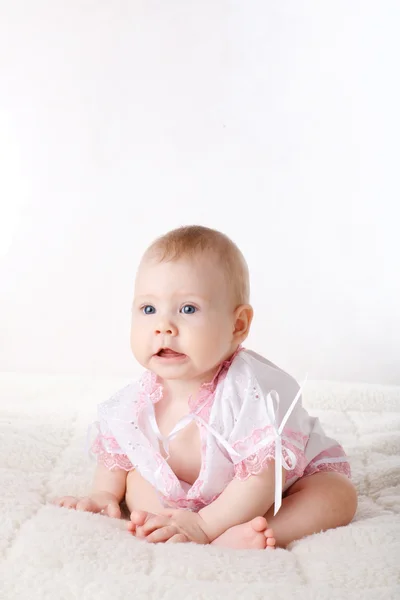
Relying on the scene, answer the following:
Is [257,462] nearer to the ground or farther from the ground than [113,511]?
farther from the ground

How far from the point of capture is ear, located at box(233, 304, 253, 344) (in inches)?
51.3

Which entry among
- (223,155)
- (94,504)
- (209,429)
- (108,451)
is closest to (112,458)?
(108,451)

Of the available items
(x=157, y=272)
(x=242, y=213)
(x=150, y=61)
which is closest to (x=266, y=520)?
(x=157, y=272)

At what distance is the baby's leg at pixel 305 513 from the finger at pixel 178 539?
49mm

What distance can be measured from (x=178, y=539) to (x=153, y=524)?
0.15 ft

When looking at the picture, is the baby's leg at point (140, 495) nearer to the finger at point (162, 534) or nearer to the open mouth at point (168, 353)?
the finger at point (162, 534)

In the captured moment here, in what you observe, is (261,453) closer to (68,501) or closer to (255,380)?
(255,380)

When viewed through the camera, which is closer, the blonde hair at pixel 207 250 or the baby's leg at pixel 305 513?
the baby's leg at pixel 305 513

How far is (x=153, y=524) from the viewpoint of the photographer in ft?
3.85

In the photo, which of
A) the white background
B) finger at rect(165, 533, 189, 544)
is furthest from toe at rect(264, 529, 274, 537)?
the white background

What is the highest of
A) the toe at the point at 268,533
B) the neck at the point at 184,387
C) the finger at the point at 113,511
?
the neck at the point at 184,387

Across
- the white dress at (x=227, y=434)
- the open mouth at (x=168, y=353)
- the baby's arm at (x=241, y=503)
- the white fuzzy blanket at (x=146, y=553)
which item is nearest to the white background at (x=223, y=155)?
the white fuzzy blanket at (x=146, y=553)

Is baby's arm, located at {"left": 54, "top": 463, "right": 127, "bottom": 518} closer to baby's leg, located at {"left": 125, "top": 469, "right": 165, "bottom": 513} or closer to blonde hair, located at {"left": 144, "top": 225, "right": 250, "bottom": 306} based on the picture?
baby's leg, located at {"left": 125, "top": 469, "right": 165, "bottom": 513}

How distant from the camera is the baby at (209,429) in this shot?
1.21m
